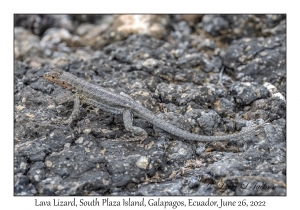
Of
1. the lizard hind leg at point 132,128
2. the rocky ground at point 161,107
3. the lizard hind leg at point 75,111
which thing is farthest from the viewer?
the lizard hind leg at point 75,111

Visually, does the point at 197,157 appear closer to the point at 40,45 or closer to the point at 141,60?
the point at 141,60

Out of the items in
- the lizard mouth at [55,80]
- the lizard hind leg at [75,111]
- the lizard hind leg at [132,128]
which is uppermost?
the lizard mouth at [55,80]

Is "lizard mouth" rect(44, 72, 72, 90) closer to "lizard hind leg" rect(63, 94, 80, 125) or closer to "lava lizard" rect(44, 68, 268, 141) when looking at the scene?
"lava lizard" rect(44, 68, 268, 141)

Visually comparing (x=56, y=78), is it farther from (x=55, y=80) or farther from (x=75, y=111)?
(x=75, y=111)

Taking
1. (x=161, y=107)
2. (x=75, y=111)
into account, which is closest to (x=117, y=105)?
(x=75, y=111)

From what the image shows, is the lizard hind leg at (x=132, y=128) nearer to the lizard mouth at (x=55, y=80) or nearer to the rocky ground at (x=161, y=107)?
the rocky ground at (x=161, y=107)

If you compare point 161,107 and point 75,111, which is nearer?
point 75,111

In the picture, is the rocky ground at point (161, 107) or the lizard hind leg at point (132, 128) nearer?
the rocky ground at point (161, 107)

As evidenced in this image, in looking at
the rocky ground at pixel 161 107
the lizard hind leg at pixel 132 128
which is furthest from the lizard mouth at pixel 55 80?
the lizard hind leg at pixel 132 128
